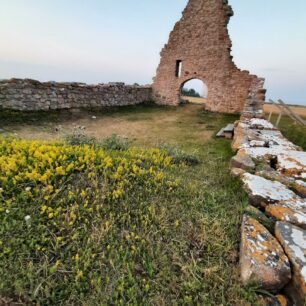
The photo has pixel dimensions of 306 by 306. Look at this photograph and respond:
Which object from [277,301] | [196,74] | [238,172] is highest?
[196,74]

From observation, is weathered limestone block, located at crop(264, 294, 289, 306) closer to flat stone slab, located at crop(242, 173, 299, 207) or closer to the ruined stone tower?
flat stone slab, located at crop(242, 173, 299, 207)

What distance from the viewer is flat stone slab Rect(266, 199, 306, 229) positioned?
2.19m

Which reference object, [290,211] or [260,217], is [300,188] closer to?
[290,211]

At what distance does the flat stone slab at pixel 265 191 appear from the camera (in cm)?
253

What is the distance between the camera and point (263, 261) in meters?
1.75

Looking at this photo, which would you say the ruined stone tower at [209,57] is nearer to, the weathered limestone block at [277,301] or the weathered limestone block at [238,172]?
the weathered limestone block at [238,172]

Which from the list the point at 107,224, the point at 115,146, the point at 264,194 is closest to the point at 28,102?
the point at 115,146

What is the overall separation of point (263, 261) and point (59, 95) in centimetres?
982

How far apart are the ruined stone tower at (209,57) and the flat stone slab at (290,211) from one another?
396 inches

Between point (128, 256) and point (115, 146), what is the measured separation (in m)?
2.80

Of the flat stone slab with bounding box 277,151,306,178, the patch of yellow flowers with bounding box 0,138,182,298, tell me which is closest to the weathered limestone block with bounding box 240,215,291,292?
the patch of yellow flowers with bounding box 0,138,182,298

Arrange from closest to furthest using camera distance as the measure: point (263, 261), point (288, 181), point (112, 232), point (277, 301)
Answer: point (277, 301) → point (263, 261) → point (112, 232) → point (288, 181)

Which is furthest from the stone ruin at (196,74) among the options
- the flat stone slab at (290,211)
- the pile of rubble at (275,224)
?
the flat stone slab at (290,211)

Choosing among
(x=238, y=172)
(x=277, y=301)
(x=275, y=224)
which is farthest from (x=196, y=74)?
(x=277, y=301)
